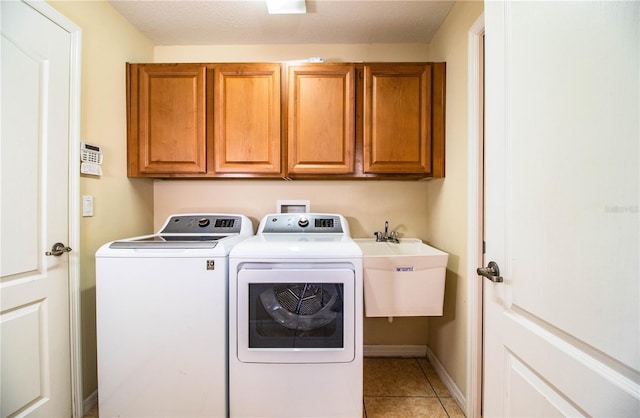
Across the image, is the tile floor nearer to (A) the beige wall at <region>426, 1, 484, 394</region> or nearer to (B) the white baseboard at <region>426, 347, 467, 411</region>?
(B) the white baseboard at <region>426, 347, 467, 411</region>

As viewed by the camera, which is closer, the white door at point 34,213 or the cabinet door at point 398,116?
the white door at point 34,213

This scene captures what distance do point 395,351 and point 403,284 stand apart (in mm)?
915

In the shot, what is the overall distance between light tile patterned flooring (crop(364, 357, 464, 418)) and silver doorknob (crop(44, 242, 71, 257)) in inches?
74.9

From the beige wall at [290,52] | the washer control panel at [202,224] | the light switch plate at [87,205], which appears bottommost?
the washer control panel at [202,224]

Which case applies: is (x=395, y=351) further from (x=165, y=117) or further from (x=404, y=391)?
(x=165, y=117)

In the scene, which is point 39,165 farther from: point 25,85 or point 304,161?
point 304,161

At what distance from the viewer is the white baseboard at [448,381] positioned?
1558 millimetres

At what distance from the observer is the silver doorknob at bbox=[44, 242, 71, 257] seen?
1315 mm

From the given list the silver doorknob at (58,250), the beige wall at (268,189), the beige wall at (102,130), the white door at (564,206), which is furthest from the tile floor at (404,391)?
the silver doorknob at (58,250)

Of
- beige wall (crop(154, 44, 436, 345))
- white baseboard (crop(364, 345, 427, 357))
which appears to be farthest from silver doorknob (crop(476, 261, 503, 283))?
white baseboard (crop(364, 345, 427, 357))

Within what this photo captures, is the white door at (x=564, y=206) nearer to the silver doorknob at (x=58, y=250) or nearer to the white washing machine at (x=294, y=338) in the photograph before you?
the white washing machine at (x=294, y=338)

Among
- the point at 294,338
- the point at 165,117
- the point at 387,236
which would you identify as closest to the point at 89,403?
the point at 294,338

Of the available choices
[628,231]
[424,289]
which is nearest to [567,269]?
[628,231]

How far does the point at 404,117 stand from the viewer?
1.79 meters
